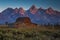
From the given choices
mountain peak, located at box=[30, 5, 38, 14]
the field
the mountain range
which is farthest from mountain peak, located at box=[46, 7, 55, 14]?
the field

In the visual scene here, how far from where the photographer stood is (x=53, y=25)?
13.2 feet

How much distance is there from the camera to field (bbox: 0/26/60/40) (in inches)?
153

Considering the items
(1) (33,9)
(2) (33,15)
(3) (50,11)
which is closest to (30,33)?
(2) (33,15)

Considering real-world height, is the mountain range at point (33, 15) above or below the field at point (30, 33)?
above

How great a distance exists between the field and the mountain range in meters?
0.16

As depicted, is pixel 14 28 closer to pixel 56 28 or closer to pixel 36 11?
pixel 36 11

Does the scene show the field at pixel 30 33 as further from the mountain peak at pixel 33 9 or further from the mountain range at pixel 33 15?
the mountain peak at pixel 33 9

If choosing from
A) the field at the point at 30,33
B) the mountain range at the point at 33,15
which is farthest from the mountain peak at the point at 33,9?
the field at the point at 30,33

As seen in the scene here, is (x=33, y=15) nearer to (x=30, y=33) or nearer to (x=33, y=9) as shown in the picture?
(x=33, y=9)

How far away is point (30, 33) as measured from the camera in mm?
3955

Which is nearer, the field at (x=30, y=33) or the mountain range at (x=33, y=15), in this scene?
the field at (x=30, y=33)

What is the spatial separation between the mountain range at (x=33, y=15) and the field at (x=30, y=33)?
165mm

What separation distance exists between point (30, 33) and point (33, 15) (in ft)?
1.42

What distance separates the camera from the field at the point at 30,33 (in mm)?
3891
